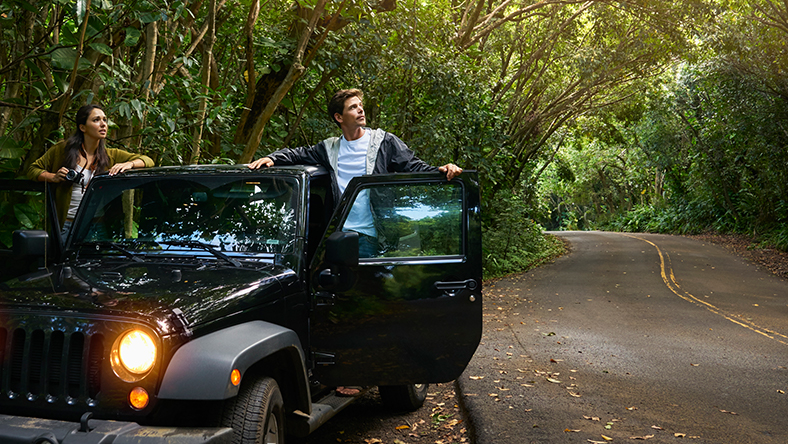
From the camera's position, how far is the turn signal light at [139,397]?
292 centimetres

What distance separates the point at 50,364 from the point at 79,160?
99.6 inches

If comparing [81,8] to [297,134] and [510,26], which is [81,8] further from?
[510,26]

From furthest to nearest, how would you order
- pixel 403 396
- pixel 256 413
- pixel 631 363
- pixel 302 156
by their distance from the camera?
pixel 631 363 < pixel 403 396 < pixel 302 156 < pixel 256 413

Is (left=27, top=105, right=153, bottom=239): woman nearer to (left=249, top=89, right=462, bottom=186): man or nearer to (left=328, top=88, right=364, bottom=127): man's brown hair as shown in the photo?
(left=249, top=89, right=462, bottom=186): man

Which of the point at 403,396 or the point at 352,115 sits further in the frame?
the point at 403,396

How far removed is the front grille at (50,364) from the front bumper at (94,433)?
0.14 m

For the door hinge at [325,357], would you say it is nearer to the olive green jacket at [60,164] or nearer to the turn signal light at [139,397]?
the turn signal light at [139,397]

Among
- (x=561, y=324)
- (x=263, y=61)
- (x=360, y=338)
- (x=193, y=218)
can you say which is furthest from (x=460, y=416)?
(x=263, y=61)

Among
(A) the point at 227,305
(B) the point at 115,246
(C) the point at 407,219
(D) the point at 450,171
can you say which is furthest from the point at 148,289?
(D) the point at 450,171

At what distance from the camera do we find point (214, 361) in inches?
115

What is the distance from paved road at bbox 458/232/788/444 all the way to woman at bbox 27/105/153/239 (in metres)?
3.51

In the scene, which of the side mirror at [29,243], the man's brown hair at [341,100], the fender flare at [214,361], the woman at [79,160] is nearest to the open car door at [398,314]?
the fender flare at [214,361]

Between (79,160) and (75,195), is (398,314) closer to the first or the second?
(75,195)

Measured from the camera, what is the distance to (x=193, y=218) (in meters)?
4.22
